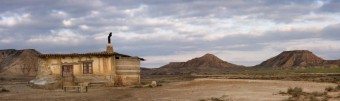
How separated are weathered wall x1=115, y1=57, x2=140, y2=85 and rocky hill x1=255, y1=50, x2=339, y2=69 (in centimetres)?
11361

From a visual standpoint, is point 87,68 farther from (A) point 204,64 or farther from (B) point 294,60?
(A) point 204,64

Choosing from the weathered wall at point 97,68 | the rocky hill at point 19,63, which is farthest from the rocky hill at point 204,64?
the weathered wall at point 97,68

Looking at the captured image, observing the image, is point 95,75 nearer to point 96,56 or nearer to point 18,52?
point 96,56

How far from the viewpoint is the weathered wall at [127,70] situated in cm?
3778

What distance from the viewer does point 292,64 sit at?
150625 millimetres

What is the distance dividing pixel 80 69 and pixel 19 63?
209ft

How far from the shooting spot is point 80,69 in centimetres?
3709

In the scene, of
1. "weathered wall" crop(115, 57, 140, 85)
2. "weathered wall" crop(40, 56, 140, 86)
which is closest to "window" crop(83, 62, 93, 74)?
"weathered wall" crop(40, 56, 140, 86)

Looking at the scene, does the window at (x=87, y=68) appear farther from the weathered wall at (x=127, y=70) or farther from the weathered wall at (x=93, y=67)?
the weathered wall at (x=127, y=70)

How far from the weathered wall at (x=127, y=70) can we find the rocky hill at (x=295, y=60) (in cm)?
11361

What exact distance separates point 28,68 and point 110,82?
215ft

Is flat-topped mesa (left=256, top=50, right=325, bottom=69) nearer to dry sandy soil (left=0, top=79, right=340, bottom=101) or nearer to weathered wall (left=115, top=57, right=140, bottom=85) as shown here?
weathered wall (left=115, top=57, right=140, bottom=85)

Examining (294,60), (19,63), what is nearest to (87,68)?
(19,63)

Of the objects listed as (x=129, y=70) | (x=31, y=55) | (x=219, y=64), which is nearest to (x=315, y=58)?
(x=219, y=64)
